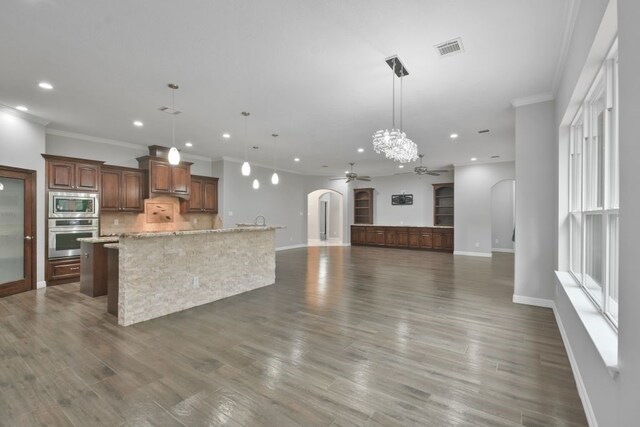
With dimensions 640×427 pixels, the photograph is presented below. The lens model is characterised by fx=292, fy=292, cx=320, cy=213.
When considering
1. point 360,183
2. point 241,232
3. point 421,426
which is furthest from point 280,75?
point 360,183

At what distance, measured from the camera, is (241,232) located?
5.03m

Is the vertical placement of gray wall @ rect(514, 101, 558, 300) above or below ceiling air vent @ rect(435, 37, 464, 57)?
below

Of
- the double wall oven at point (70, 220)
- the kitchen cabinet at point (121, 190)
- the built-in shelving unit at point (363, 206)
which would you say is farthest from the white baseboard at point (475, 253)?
the double wall oven at point (70, 220)

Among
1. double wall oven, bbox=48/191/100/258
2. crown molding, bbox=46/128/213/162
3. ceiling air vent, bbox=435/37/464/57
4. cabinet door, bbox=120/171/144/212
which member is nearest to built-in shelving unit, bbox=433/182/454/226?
ceiling air vent, bbox=435/37/464/57

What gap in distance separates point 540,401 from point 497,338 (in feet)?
3.59

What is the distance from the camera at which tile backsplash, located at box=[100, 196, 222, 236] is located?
259 inches

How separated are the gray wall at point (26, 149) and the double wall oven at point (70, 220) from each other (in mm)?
162

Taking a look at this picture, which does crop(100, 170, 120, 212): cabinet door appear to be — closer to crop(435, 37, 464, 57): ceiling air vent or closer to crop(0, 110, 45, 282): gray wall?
crop(0, 110, 45, 282): gray wall

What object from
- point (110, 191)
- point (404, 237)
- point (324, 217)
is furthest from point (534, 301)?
point (324, 217)

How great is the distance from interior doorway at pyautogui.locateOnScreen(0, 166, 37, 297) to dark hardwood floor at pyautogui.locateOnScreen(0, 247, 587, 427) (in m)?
0.63

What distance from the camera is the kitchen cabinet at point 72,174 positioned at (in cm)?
544

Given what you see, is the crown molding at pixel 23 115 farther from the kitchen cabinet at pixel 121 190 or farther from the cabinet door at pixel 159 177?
the cabinet door at pixel 159 177

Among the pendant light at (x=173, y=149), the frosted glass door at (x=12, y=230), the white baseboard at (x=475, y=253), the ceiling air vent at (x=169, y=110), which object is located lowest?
the white baseboard at (x=475, y=253)

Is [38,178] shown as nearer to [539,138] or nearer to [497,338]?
[497,338]
